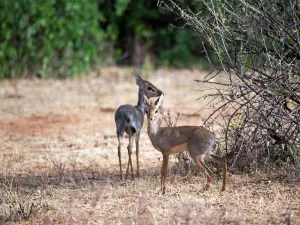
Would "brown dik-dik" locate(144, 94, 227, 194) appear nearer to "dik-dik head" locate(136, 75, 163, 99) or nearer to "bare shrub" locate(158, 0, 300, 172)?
"bare shrub" locate(158, 0, 300, 172)

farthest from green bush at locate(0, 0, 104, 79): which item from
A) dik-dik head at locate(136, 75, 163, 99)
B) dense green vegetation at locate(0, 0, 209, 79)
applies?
dik-dik head at locate(136, 75, 163, 99)

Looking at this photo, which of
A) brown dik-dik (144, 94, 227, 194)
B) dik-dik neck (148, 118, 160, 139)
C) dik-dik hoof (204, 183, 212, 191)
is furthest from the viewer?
dik-dik neck (148, 118, 160, 139)

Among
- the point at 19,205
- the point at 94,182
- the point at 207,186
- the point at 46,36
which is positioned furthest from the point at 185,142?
the point at 46,36

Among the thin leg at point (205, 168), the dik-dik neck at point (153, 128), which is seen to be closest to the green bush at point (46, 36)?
the dik-dik neck at point (153, 128)

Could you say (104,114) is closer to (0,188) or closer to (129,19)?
(0,188)

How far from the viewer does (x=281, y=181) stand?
6160 mm

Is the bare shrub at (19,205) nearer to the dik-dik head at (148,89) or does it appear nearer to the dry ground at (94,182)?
the dry ground at (94,182)

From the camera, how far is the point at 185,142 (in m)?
5.98

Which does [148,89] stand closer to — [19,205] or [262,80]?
[262,80]

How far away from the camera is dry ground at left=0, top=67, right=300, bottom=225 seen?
521 cm

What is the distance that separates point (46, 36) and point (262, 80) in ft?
28.5

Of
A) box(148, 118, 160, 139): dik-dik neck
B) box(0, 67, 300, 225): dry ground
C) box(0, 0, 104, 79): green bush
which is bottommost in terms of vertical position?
box(0, 67, 300, 225): dry ground

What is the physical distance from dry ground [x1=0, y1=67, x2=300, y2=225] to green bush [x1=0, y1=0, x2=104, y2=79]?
2127 millimetres

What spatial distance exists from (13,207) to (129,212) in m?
0.92
